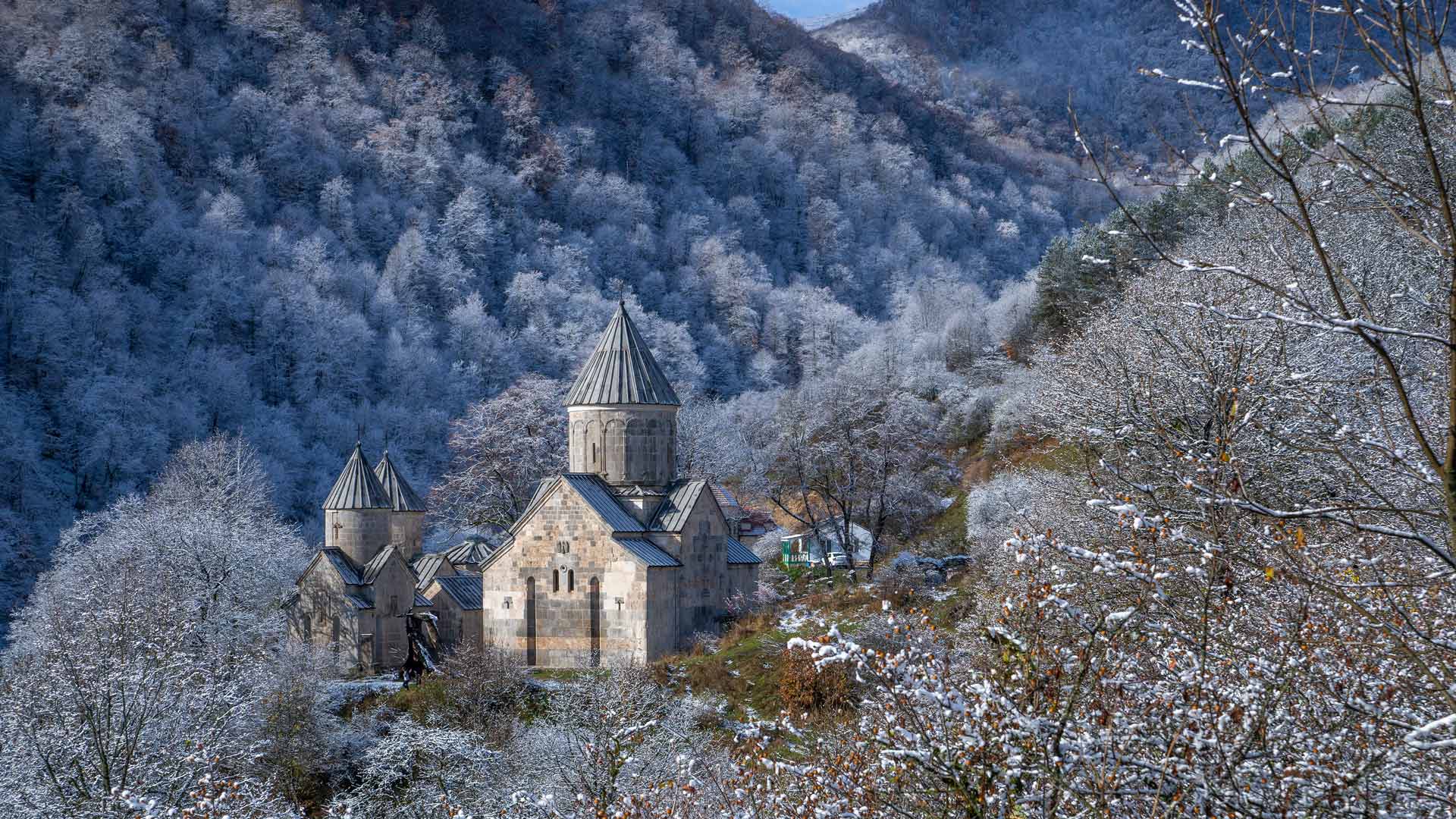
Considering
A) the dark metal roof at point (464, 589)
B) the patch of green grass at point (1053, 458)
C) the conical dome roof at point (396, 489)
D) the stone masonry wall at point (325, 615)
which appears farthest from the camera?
the conical dome roof at point (396, 489)

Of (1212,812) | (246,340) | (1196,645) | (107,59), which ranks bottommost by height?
(246,340)

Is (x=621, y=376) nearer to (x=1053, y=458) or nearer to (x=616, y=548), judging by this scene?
(x=616, y=548)

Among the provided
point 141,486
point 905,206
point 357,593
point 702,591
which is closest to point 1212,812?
point 702,591

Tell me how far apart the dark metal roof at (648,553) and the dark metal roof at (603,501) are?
269 millimetres

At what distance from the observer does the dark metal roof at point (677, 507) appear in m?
26.9

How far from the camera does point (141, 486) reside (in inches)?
1699

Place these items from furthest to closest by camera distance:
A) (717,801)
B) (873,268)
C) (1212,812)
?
(873,268), (717,801), (1212,812)

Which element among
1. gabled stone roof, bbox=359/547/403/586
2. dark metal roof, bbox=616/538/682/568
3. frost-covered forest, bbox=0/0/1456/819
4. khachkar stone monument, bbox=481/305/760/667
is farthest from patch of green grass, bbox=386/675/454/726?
dark metal roof, bbox=616/538/682/568

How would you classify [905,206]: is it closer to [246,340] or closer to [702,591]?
[246,340]

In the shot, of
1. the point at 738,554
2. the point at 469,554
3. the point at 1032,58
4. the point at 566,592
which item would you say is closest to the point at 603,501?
the point at 566,592

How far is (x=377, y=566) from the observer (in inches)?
1100

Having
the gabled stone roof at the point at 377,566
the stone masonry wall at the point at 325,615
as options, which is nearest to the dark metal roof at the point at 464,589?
the gabled stone roof at the point at 377,566

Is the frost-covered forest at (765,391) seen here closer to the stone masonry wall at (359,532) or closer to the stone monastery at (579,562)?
the stone monastery at (579,562)

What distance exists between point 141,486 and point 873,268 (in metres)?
51.7
